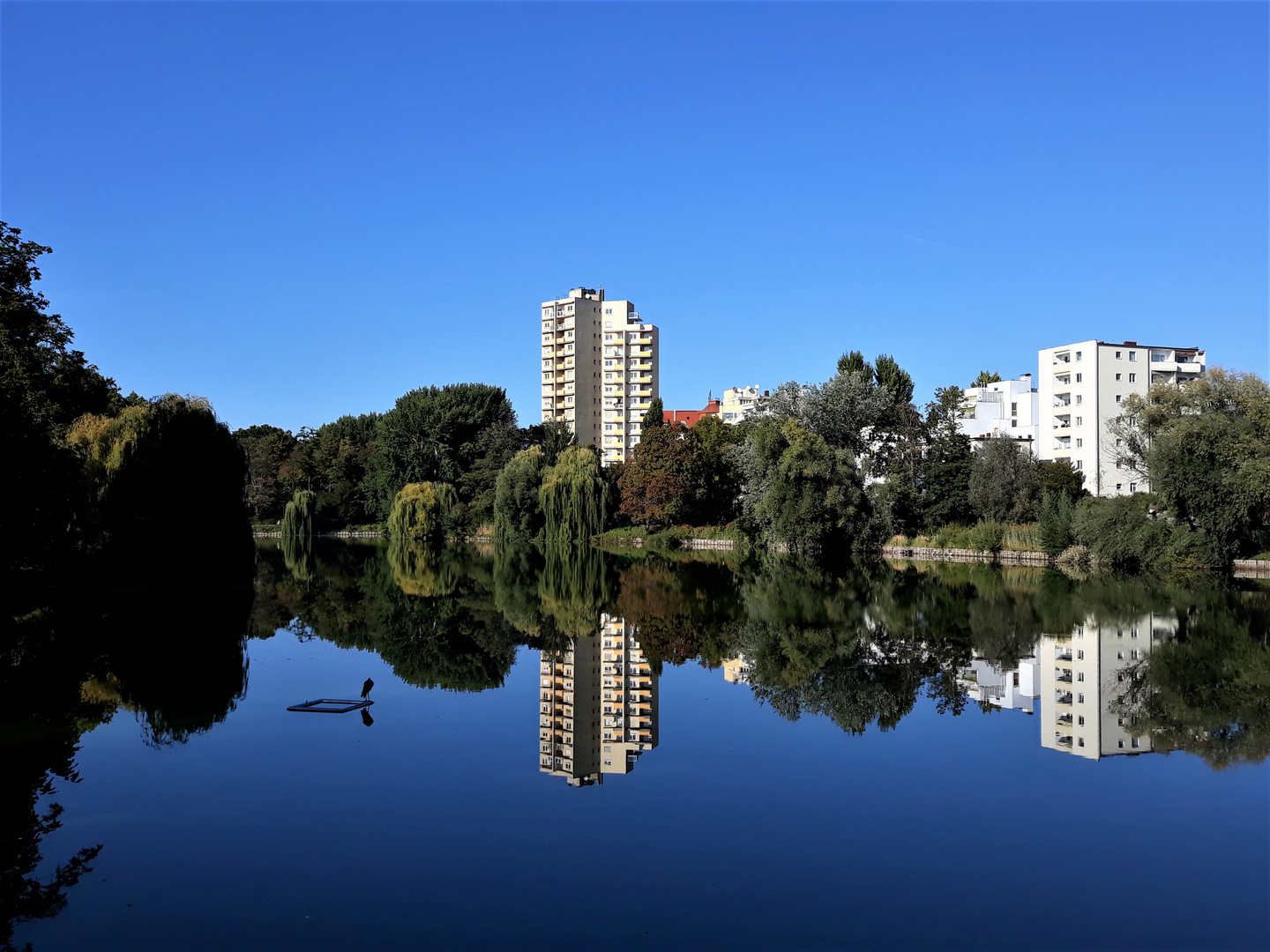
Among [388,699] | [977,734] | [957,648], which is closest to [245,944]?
[388,699]

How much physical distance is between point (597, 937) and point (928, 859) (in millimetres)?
3333

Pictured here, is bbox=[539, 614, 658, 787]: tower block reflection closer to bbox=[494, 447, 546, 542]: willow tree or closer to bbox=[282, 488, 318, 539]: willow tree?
bbox=[494, 447, 546, 542]: willow tree

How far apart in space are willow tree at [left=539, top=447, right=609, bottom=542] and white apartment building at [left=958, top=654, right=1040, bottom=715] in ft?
151

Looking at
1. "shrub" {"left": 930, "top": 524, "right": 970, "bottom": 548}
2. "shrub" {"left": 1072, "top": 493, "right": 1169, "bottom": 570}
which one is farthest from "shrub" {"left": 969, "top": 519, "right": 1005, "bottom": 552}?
"shrub" {"left": 1072, "top": 493, "right": 1169, "bottom": 570}

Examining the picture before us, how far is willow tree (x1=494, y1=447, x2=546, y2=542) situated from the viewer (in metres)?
67.7

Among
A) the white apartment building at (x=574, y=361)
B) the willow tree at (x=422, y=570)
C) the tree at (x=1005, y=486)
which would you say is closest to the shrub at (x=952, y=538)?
the tree at (x=1005, y=486)

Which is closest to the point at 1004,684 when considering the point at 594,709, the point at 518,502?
the point at 594,709

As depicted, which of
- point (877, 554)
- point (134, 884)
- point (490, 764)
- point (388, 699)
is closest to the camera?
point (134, 884)

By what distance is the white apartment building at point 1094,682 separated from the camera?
13430 mm

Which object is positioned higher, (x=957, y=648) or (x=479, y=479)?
(x=479, y=479)

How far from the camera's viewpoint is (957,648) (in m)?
21.0

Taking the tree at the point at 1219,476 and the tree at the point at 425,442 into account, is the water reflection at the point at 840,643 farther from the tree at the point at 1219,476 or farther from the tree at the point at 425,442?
the tree at the point at 425,442

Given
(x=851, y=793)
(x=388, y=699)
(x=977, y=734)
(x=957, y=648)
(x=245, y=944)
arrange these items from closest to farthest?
(x=245, y=944) < (x=851, y=793) < (x=977, y=734) < (x=388, y=699) < (x=957, y=648)

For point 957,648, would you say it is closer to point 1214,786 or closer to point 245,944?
Answer: point 1214,786
